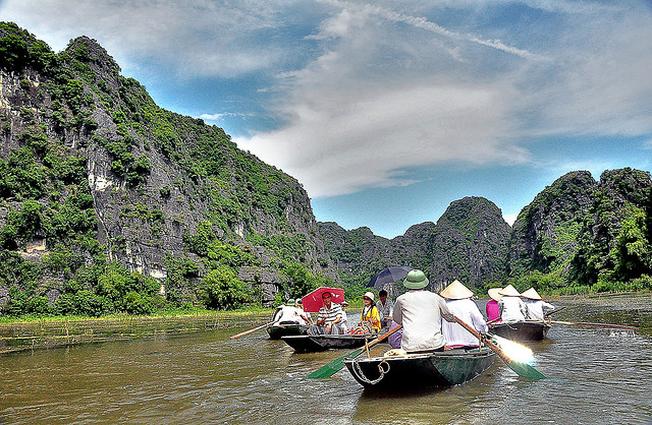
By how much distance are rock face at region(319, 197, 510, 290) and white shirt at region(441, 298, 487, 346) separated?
114 metres

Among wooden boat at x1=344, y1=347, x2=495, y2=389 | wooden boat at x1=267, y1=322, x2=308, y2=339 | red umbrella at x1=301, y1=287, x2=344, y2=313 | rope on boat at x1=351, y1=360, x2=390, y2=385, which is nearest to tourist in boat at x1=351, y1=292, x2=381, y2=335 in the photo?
wooden boat at x1=267, y1=322, x2=308, y2=339

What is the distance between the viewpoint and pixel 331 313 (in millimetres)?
12297

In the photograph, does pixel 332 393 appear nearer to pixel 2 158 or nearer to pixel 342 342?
pixel 342 342

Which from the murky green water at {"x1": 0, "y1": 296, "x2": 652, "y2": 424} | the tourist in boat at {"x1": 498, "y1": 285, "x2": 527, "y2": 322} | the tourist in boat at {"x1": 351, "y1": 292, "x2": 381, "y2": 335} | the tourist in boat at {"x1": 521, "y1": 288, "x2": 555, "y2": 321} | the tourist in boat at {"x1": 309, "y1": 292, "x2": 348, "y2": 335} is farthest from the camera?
the tourist in boat at {"x1": 309, "y1": 292, "x2": 348, "y2": 335}

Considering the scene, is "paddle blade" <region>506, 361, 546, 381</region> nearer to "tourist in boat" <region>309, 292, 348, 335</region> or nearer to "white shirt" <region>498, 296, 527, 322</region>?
"white shirt" <region>498, 296, 527, 322</region>

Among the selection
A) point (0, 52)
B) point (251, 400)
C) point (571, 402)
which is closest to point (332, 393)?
point (251, 400)

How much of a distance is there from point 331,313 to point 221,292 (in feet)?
115

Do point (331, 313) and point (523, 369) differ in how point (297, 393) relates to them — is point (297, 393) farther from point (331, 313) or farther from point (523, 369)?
point (331, 313)

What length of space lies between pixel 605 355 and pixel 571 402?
4126 mm

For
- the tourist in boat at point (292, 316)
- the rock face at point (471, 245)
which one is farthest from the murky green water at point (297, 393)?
the rock face at point (471, 245)

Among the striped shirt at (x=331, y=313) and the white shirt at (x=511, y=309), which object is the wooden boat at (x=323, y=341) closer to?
the striped shirt at (x=331, y=313)

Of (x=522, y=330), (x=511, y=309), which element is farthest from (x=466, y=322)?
(x=522, y=330)

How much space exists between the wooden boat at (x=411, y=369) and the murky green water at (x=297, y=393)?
165mm

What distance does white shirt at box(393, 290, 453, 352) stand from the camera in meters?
6.36
